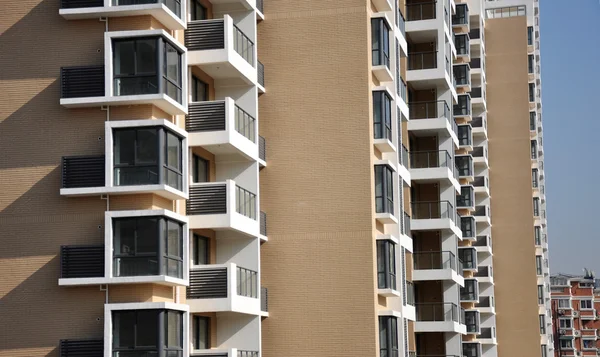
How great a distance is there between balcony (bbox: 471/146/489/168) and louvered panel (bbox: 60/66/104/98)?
5061 centimetres

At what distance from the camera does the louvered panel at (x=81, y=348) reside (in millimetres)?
29203

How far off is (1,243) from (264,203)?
36.2 ft

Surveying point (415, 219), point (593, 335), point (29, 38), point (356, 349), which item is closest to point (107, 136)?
point (29, 38)

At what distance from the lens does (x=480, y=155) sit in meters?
78.4

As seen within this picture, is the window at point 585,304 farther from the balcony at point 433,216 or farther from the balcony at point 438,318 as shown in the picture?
the balcony at point 438,318

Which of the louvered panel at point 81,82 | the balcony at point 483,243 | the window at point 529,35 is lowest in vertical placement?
the louvered panel at point 81,82

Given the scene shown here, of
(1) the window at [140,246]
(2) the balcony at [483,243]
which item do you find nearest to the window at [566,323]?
(2) the balcony at [483,243]

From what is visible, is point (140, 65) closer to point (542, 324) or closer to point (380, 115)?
point (380, 115)

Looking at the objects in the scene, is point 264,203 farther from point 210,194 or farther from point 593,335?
point 593,335

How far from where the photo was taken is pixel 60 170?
30547 millimetres

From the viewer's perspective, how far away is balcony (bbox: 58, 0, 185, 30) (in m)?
30.5

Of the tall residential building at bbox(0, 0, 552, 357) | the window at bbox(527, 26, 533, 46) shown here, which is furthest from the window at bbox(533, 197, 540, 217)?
the tall residential building at bbox(0, 0, 552, 357)

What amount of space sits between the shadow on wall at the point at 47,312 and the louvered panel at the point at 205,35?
8.49 metres

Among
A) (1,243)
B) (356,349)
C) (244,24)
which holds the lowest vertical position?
(356,349)
